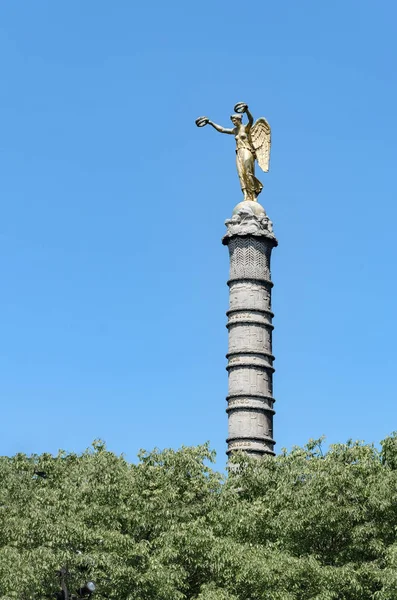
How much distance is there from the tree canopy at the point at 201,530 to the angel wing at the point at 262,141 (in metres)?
16.6

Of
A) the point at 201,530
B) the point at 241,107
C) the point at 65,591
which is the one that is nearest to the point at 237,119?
the point at 241,107

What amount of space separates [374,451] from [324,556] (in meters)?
3.81

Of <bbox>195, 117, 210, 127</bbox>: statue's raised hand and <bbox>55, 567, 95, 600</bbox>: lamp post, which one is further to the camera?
<bbox>195, 117, 210, 127</bbox>: statue's raised hand

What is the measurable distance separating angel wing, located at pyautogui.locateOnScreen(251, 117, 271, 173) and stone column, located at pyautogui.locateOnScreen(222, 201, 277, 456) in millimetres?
1997

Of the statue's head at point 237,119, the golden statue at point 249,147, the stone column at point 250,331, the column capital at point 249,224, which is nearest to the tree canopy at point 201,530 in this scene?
the stone column at point 250,331

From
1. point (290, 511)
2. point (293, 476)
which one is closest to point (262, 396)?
point (293, 476)

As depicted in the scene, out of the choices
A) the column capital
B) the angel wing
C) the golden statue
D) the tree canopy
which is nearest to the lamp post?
the tree canopy

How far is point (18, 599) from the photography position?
985 inches

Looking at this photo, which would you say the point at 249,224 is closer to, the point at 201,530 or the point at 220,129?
the point at 220,129

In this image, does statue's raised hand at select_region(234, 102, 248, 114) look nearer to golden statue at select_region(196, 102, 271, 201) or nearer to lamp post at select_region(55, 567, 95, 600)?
golden statue at select_region(196, 102, 271, 201)

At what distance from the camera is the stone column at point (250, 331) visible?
3931cm

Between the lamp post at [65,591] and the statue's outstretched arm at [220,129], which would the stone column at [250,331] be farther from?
the lamp post at [65,591]

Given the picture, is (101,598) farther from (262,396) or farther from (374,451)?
(262,396)

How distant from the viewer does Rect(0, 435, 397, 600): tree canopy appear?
82.7 ft
